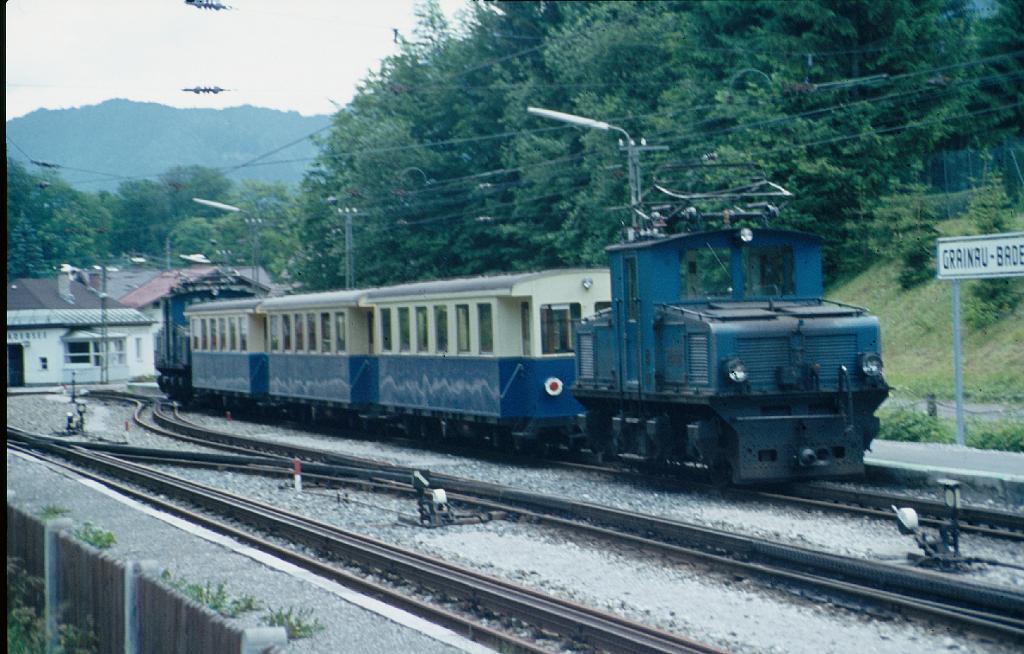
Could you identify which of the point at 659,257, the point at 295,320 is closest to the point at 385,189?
the point at 295,320

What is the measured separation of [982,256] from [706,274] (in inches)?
156

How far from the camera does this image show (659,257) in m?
16.6

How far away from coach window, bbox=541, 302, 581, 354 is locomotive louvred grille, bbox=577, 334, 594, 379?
1.97m

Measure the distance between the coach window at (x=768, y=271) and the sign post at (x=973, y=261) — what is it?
7.68ft

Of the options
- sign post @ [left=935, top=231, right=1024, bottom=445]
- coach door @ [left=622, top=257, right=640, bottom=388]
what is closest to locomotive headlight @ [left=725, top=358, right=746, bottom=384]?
coach door @ [left=622, top=257, right=640, bottom=388]

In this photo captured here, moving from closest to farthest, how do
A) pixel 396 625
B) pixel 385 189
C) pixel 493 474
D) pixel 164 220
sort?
pixel 396 625 → pixel 493 474 → pixel 385 189 → pixel 164 220

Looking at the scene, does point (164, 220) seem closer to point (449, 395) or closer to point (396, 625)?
point (449, 395)

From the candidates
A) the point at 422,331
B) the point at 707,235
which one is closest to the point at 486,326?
the point at 422,331

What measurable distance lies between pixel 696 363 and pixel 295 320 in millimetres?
17363

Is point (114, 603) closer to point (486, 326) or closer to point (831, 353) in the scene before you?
point (831, 353)

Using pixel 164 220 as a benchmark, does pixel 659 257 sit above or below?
below

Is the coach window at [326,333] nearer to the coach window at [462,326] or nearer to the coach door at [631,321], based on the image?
the coach window at [462,326]

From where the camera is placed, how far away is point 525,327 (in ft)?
70.1

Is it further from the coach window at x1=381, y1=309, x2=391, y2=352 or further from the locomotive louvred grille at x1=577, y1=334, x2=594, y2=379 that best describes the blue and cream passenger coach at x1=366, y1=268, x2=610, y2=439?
the coach window at x1=381, y1=309, x2=391, y2=352
